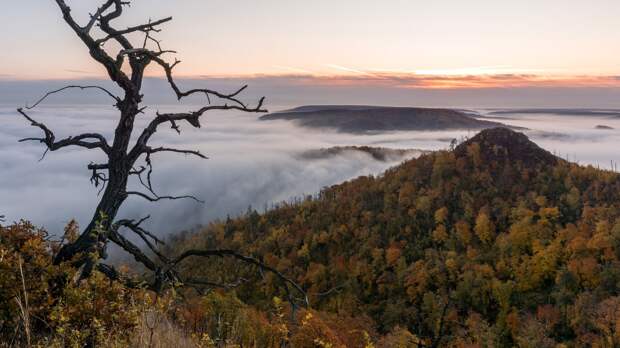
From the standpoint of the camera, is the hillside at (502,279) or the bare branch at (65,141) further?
the hillside at (502,279)

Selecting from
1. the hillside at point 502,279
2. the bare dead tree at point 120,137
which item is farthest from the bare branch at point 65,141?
the hillside at point 502,279

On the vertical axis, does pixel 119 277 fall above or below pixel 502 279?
above

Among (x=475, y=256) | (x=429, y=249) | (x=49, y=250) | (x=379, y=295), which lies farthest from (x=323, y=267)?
(x=49, y=250)

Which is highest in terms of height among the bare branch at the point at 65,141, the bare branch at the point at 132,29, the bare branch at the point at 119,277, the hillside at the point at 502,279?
the bare branch at the point at 132,29

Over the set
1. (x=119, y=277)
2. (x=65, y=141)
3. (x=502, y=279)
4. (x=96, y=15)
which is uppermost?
(x=96, y=15)

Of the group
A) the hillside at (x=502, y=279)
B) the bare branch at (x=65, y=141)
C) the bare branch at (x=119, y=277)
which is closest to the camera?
the bare branch at (x=119, y=277)

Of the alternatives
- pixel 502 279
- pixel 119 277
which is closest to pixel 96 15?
pixel 119 277

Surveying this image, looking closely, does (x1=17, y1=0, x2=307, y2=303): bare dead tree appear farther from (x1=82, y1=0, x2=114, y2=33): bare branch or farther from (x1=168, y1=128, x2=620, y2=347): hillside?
Answer: (x1=168, y1=128, x2=620, y2=347): hillside

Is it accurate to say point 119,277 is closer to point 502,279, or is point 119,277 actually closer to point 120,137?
point 120,137

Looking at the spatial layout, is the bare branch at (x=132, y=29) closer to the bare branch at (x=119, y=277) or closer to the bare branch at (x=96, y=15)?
the bare branch at (x=96, y=15)

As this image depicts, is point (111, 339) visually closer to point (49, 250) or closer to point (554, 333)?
point (49, 250)

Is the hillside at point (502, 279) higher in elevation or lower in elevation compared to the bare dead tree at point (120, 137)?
lower

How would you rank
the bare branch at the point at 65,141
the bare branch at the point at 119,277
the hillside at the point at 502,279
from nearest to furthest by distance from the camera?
the bare branch at the point at 119,277
the bare branch at the point at 65,141
the hillside at the point at 502,279

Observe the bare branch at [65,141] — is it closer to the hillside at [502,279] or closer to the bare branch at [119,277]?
the bare branch at [119,277]
